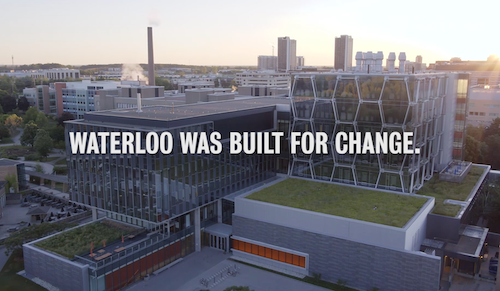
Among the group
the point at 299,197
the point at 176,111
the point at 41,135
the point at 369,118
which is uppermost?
the point at 176,111

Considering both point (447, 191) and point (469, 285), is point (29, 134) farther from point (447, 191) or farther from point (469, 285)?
point (469, 285)

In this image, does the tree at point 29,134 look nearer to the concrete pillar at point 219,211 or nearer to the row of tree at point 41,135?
the row of tree at point 41,135

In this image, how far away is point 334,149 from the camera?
99.8ft

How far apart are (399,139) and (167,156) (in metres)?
15.0

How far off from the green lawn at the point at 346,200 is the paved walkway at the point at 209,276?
4.22m

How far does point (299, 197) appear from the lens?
26750 mm

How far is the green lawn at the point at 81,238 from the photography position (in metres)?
23.1

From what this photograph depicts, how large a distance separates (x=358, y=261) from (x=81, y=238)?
1588 centimetres

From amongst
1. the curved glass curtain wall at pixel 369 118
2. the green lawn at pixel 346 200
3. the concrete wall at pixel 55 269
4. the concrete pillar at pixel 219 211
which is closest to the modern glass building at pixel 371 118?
the curved glass curtain wall at pixel 369 118

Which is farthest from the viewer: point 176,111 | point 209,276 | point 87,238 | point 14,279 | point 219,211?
point 176,111

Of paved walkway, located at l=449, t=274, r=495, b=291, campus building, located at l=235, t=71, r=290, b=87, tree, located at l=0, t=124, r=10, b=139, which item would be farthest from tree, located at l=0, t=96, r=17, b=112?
paved walkway, located at l=449, t=274, r=495, b=291

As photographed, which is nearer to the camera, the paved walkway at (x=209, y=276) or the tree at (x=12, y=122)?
the paved walkway at (x=209, y=276)

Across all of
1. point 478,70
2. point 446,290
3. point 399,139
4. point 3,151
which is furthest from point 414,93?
point 478,70

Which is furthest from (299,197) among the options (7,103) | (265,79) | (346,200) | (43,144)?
(265,79)
